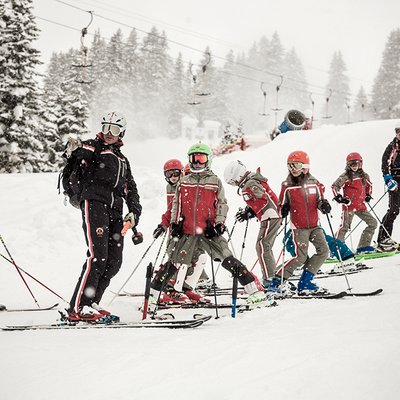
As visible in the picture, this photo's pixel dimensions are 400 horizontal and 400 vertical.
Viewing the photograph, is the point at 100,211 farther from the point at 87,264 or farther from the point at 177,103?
the point at 177,103

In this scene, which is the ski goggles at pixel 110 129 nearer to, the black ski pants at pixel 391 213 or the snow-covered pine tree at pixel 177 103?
the black ski pants at pixel 391 213

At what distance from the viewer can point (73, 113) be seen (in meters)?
32.2

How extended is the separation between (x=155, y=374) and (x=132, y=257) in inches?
294

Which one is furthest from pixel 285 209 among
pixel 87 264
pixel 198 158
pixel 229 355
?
pixel 229 355

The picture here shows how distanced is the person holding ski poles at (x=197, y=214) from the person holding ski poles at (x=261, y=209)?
3.67 ft

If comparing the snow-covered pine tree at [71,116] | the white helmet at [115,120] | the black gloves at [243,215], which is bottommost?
the black gloves at [243,215]

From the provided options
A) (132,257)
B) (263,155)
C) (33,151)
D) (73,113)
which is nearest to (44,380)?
(132,257)

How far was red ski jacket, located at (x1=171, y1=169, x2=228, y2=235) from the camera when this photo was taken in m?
5.67

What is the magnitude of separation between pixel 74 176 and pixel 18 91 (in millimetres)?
22830

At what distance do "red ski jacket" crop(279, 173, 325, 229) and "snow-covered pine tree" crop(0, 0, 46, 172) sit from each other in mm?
21303

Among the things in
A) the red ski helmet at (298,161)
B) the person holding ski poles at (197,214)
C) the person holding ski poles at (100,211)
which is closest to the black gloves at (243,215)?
the red ski helmet at (298,161)

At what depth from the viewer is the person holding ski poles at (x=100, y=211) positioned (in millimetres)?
4887

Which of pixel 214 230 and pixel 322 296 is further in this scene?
pixel 322 296

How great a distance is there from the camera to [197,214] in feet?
18.6
